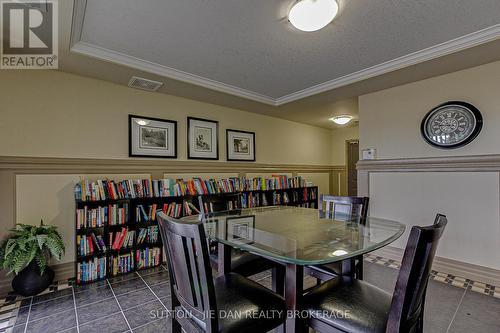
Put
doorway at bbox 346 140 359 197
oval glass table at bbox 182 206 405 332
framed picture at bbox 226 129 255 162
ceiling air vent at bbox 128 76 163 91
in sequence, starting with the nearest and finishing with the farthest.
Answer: oval glass table at bbox 182 206 405 332 → ceiling air vent at bbox 128 76 163 91 → framed picture at bbox 226 129 255 162 → doorway at bbox 346 140 359 197

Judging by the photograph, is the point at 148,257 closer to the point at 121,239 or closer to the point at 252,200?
the point at 121,239

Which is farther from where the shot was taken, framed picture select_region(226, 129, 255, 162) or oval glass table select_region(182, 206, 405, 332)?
framed picture select_region(226, 129, 255, 162)

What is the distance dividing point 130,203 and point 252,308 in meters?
2.33

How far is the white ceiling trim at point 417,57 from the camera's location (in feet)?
7.20

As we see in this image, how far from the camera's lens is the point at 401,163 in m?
3.34

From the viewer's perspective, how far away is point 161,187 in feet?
10.7

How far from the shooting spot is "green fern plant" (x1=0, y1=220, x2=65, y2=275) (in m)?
2.22

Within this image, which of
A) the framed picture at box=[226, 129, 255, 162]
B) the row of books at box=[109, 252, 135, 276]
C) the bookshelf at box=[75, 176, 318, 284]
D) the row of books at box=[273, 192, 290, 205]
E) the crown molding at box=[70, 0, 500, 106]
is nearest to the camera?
the crown molding at box=[70, 0, 500, 106]

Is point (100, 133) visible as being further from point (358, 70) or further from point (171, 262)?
point (358, 70)

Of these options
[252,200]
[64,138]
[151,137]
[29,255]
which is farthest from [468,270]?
[64,138]

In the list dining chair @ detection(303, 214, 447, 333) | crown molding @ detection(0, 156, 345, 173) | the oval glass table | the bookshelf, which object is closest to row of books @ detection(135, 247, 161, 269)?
the bookshelf

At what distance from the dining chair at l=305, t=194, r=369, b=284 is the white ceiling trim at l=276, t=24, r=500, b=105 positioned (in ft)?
5.11

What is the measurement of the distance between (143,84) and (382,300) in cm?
326

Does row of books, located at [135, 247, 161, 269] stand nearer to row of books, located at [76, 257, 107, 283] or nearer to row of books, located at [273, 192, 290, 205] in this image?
row of books, located at [76, 257, 107, 283]
